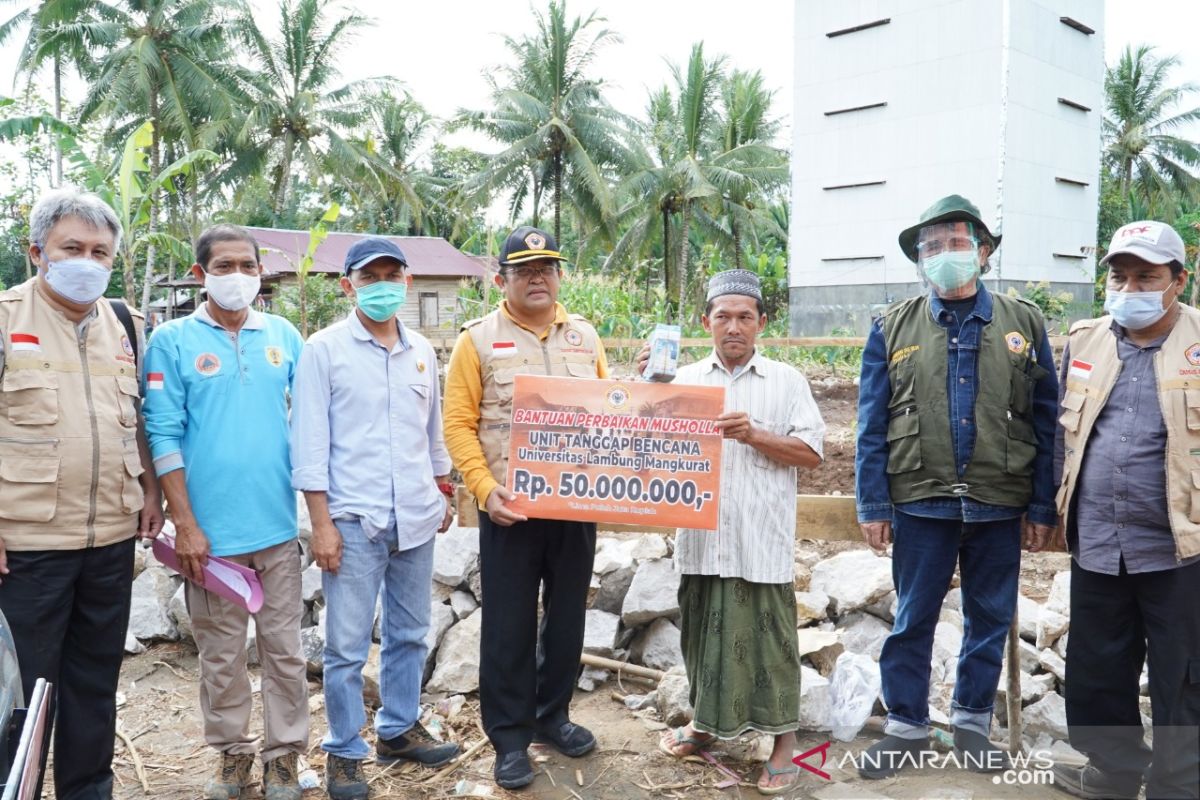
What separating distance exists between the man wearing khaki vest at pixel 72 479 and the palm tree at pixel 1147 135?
41.0m

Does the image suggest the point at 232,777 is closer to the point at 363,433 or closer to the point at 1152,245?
the point at 363,433

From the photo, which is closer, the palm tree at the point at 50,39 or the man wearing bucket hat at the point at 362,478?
the man wearing bucket hat at the point at 362,478

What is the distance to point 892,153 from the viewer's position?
706 inches

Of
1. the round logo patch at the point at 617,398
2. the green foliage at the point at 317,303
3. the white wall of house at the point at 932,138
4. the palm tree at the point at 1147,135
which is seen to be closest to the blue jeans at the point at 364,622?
the round logo patch at the point at 617,398

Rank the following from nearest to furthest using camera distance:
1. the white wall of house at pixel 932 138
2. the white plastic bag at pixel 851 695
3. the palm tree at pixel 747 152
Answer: the white plastic bag at pixel 851 695 → the white wall of house at pixel 932 138 → the palm tree at pixel 747 152

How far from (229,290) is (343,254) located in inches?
1058

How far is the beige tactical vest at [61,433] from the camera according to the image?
2.86 metres

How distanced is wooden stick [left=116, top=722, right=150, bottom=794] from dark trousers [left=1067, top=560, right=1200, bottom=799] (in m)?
3.80

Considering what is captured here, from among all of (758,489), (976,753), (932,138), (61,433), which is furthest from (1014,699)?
(932,138)

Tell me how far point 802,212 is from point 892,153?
244cm

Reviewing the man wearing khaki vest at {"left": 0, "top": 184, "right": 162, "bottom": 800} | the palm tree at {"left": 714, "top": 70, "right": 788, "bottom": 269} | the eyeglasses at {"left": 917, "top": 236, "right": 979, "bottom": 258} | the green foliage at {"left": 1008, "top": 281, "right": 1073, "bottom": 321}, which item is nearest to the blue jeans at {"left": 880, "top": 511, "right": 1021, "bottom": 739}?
the eyeglasses at {"left": 917, "top": 236, "right": 979, "bottom": 258}

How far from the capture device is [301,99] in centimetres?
2798

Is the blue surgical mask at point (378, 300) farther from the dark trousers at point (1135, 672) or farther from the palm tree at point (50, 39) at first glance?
the palm tree at point (50, 39)

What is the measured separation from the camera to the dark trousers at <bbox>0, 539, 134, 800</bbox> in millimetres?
2877
